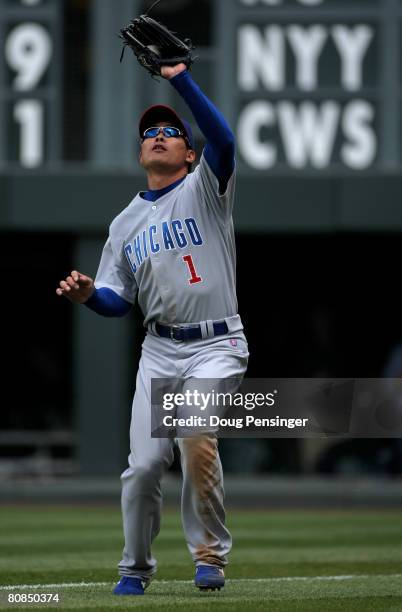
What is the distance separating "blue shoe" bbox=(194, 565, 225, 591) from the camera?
6.34m

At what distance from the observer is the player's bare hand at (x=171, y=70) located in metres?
6.09

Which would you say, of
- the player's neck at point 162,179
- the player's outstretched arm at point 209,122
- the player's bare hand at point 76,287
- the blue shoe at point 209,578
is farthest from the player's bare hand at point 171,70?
the blue shoe at point 209,578

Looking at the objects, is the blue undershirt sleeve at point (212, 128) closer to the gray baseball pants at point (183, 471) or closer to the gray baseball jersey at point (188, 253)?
the gray baseball jersey at point (188, 253)

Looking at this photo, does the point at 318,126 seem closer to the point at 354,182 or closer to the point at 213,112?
the point at 354,182

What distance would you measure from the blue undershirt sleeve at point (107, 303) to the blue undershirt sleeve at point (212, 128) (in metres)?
0.74

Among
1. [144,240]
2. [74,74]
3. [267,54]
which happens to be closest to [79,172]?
[74,74]

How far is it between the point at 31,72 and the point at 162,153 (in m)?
13.6

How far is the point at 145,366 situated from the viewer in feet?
21.2

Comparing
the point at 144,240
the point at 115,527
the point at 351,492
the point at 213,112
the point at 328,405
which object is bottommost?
the point at 351,492

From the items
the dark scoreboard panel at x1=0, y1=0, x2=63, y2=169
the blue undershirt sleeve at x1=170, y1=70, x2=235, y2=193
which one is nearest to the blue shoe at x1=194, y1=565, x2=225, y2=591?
the blue undershirt sleeve at x1=170, y1=70, x2=235, y2=193

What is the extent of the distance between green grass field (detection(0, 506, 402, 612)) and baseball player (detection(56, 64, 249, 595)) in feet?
0.92

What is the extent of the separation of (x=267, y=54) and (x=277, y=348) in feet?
16.2

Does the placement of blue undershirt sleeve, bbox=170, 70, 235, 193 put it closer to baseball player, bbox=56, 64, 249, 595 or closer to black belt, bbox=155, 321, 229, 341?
baseball player, bbox=56, 64, 249, 595

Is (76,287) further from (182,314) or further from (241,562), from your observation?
(241,562)
